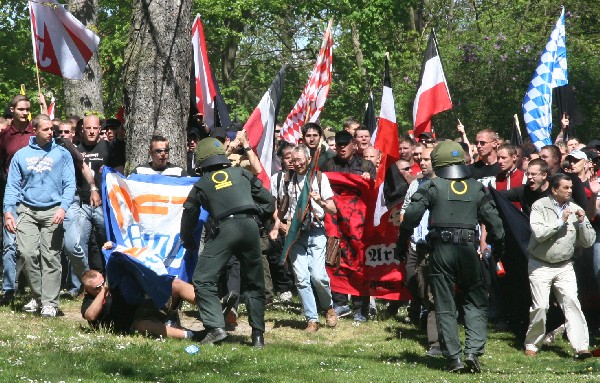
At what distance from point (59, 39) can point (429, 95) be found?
483 centimetres

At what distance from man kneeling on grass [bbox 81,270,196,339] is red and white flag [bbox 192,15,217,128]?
4426 mm

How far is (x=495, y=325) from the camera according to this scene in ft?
45.6

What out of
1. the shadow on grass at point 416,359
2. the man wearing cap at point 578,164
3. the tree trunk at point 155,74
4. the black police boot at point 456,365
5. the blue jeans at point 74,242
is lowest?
the shadow on grass at point 416,359

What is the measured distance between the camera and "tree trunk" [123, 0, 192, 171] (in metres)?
13.5

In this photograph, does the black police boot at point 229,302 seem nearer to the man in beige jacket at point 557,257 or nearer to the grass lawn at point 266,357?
the grass lawn at point 266,357

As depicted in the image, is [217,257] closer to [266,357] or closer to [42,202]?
[266,357]

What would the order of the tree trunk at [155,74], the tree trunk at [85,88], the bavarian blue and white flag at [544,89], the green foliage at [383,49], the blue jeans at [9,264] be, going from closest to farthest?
the blue jeans at [9,264] < the tree trunk at [155,74] < the bavarian blue and white flag at [544,89] < the tree trunk at [85,88] < the green foliage at [383,49]

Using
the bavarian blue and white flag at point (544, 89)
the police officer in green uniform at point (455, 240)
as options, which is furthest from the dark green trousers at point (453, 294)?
the bavarian blue and white flag at point (544, 89)

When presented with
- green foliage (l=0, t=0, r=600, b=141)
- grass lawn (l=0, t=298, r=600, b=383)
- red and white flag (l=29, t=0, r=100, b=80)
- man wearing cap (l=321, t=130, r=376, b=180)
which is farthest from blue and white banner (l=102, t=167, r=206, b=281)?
green foliage (l=0, t=0, r=600, b=141)

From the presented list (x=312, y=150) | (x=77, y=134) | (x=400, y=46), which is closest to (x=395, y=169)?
(x=312, y=150)

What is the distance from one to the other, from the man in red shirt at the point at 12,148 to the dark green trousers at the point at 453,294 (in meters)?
5.19

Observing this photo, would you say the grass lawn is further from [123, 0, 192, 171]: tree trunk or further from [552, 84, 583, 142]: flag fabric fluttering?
[552, 84, 583, 142]: flag fabric fluttering

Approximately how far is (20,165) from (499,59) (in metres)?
15.0

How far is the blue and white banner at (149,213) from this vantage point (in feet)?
40.8
